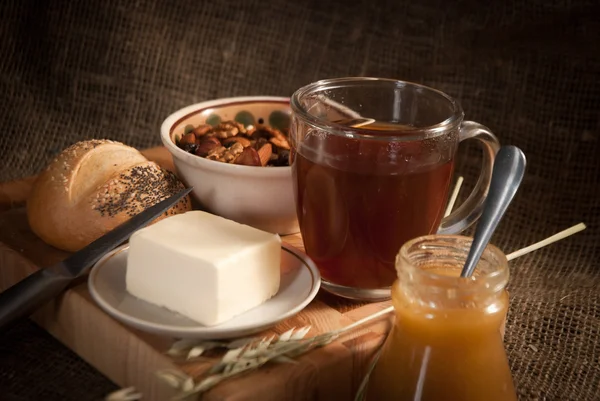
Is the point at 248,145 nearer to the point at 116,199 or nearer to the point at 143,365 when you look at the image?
the point at 116,199

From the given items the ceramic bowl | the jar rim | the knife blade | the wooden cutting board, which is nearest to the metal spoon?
the jar rim

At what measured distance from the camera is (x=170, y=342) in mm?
1361

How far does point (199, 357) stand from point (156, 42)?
55.6 inches

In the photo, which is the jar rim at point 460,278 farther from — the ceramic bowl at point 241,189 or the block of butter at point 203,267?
the ceramic bowl at point 241,189

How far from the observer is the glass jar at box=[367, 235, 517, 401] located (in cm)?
120

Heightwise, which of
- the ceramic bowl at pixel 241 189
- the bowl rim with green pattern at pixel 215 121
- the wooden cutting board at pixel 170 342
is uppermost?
the bowl rim with green pattern at pixel 215 121

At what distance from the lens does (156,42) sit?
255 cm

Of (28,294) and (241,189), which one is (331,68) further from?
(28,294)

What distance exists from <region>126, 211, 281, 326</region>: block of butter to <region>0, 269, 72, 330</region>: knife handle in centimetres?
12

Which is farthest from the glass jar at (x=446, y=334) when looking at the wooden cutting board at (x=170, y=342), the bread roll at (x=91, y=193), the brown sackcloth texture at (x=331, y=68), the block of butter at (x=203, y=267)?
the brown sackcloth texture at (x=331, y=68)

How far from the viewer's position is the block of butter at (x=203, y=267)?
1355 millimetres

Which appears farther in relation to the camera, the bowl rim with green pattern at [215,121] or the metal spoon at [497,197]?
the bowl rim with green pattern at [215,121]

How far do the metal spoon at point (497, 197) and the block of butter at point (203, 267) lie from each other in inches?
13.3

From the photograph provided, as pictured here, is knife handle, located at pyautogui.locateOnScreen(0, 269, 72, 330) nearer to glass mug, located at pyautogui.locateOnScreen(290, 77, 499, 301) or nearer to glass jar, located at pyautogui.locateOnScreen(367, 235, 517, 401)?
glass mug, located at pyautogui.locateOnScreen(290, 77, 499, 301)
